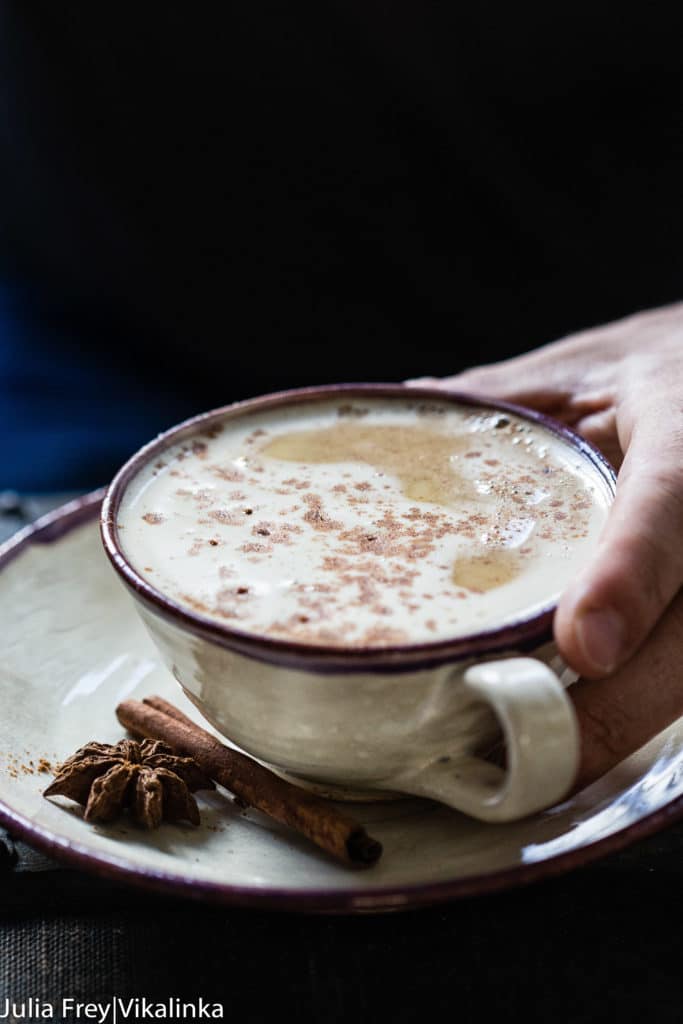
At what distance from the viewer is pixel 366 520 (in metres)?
1.05

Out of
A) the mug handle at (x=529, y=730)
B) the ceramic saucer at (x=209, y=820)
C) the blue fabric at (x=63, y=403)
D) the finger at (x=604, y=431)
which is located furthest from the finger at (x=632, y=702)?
the blue fabric at (x=63, y=403)

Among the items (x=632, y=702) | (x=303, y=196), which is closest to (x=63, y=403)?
(x=303, y=196)

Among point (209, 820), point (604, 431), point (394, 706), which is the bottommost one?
point (604, 431)

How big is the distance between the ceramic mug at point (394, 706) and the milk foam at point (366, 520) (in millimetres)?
23

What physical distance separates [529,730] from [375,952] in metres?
0.24

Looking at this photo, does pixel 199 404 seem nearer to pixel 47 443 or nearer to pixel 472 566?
pixel 47 443

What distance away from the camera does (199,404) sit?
7.26 feet

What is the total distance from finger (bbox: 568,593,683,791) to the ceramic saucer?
0.08ft

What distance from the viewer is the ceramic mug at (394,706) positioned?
0.79 m

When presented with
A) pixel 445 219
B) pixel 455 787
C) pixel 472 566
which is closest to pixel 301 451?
pixel 472 566

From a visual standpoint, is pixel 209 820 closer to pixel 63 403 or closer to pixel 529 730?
pixel 529 730

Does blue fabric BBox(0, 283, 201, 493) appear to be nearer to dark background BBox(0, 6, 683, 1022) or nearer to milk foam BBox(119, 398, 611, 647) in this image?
dark background BBox(0, 6, 683, 1022)

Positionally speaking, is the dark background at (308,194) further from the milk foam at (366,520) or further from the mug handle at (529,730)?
the mug handle at (529,730)

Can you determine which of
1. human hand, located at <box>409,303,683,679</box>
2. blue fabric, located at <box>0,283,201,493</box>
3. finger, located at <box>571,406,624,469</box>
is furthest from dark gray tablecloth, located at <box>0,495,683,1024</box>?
blue fabric, located at <box>0,283,201,493</box>
